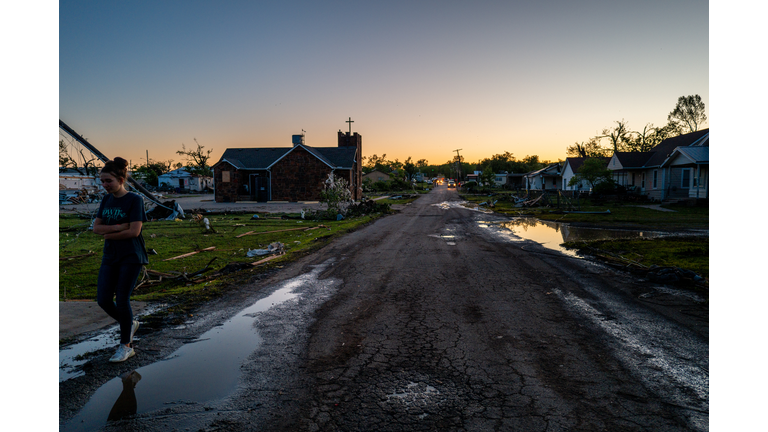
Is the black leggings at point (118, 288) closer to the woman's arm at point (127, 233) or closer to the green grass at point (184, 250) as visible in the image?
the woman's arm at point (127, 233)

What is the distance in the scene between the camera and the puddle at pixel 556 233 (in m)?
13.5

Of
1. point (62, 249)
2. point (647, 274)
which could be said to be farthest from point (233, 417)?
point (62, 249)

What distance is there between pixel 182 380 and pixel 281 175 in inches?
1415

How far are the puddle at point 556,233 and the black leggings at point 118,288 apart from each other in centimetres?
1050

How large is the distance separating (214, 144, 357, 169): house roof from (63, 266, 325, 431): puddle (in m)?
33.6

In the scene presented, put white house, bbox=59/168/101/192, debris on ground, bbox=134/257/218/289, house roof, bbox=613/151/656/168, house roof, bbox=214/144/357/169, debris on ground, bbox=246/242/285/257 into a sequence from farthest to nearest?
house roof, bbox=214/144/357/169
house roof, bbox=613/151/656/168
white house, bbox=59/168/101/192
debris on ground, bbox=246/242/285/257
debris on ground, bbox=134/257/218/289

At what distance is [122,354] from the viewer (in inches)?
161

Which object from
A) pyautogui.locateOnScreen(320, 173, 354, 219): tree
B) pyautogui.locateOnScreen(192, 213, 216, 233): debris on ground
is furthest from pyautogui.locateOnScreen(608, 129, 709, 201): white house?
pyautogui.locateOnScreen(192, 213, 216, 233): debris on ground

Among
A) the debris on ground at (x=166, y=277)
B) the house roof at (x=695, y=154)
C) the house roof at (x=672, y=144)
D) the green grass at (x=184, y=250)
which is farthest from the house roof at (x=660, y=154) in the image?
the debris on ground at (x=166, y=277)

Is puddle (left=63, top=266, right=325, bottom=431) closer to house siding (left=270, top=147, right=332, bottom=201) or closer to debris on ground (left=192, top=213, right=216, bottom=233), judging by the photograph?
A: debris on ground (left=192, top=213, right=216, bottom=233)

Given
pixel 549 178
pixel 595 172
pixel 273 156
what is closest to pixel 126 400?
pixel 595 172

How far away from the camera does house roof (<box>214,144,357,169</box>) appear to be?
38.2 metres

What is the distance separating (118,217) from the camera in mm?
4059

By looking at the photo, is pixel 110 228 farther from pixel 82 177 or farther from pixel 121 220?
pixel 82 177
